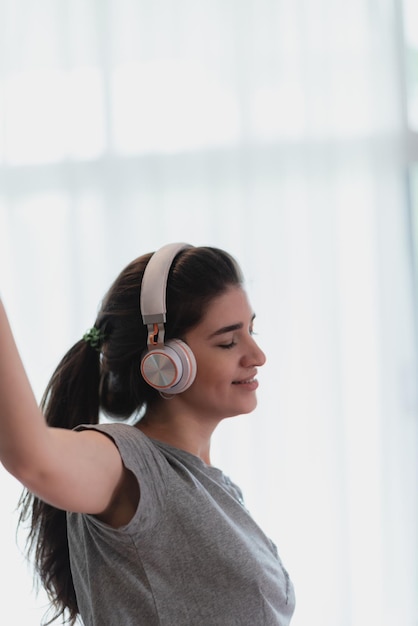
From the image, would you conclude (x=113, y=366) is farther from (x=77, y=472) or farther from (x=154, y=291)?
(x=77, y=472)

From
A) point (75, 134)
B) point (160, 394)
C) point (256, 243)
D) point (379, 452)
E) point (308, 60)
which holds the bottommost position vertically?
point (379, 452)

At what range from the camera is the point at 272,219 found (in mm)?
2590

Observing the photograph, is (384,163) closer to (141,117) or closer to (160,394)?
(141,117)

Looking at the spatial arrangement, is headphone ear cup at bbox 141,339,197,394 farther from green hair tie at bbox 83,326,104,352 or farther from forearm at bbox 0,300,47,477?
forearm at bbox 0,300,47,477

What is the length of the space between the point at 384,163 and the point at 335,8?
1.63 ft

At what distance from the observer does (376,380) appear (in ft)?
8.41

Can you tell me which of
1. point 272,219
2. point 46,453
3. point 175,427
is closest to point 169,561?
point 175,427

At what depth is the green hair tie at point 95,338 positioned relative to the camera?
1420 mm

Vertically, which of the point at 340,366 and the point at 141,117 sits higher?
the point at 141,117

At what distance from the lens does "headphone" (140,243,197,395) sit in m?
1.27

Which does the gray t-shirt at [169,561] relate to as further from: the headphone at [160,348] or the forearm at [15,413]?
the forearm at [15,413]

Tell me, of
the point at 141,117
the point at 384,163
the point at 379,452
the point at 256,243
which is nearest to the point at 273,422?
the point at 379,452

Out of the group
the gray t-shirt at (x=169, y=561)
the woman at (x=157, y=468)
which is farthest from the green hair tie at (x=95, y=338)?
the gray t-shirt at (x=169, y=561)

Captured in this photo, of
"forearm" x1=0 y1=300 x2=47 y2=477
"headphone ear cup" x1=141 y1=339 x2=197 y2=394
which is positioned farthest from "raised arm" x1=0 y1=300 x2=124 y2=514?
"headphone ear cup" x1=141 y1=339 x2=197 y2=394
